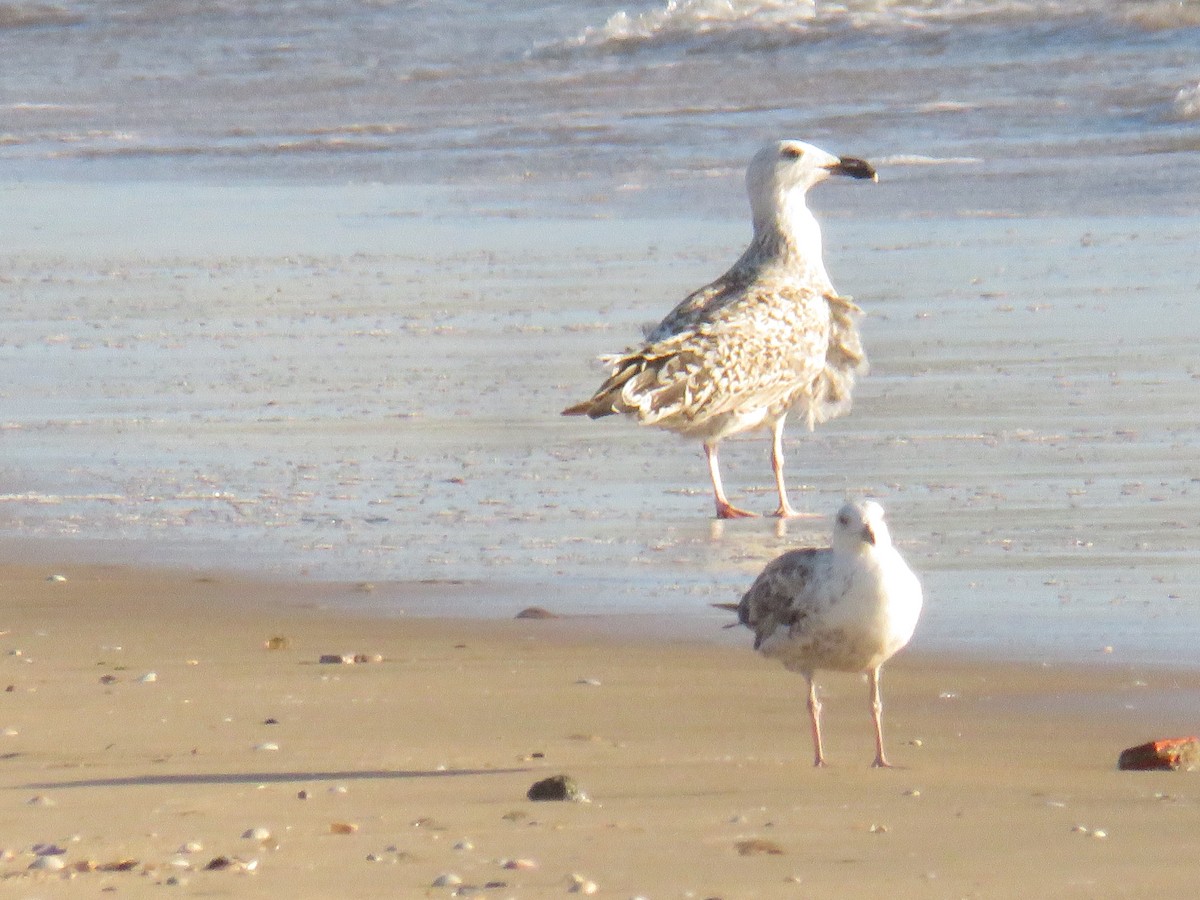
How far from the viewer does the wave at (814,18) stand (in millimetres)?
24188

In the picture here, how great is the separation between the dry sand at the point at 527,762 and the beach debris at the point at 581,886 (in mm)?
27

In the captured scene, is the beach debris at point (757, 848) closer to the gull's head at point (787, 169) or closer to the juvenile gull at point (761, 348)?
the juvenile gull at point (761, 348)

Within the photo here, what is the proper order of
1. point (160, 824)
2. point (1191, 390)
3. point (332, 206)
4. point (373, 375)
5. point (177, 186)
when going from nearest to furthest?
point (160, 824) → point (1191, 390) → point (373, 375) → point (332, 206) → point (177, 186)

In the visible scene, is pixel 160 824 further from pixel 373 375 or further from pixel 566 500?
pixel 373 375

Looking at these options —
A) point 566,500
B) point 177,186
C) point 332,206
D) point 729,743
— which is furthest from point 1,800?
point 177,186

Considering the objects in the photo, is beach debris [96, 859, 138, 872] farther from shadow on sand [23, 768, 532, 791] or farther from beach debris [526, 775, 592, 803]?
beach debris [526, 775, 592, 803]

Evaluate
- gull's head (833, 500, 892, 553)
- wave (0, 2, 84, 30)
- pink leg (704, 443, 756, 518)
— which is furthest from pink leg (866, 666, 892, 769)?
wave (0, 2, 84, 30)

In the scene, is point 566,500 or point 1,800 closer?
point 1,800

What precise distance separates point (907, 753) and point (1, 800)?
1.88m

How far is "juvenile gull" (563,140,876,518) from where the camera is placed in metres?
8.66

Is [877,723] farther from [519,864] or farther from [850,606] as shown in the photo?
[519,864]

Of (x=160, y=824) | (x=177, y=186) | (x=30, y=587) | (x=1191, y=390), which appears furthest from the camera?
(x=177, y=186)

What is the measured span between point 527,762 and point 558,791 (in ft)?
1.44

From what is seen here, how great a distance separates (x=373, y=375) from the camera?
34.2ft
